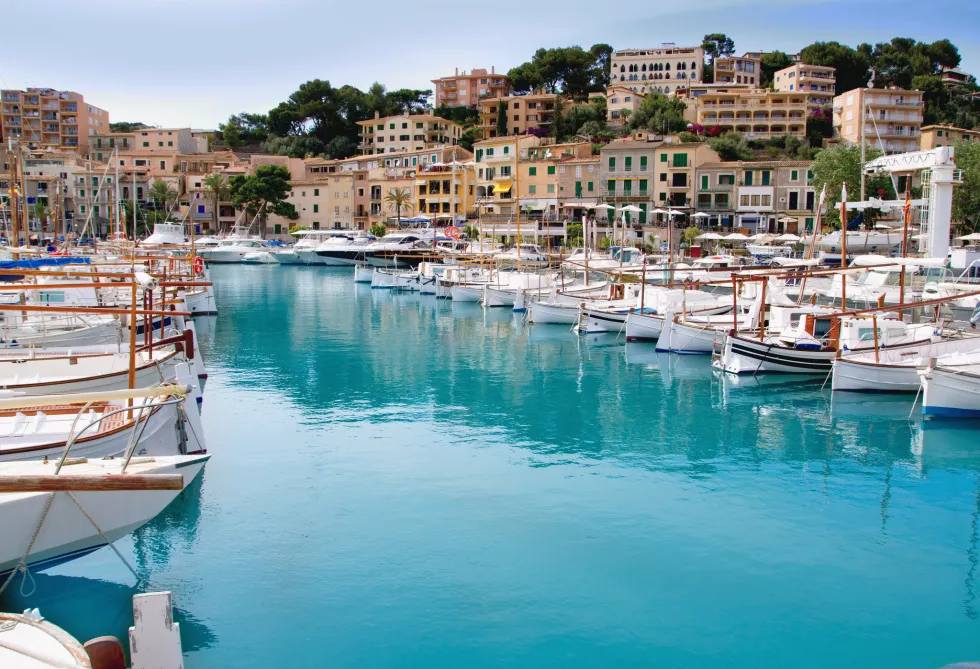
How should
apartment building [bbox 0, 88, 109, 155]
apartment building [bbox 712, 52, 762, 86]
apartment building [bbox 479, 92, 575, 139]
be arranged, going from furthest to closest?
apartment building [bbox 712, 52, 762, 86]
apartment building [bbox 0, 88, 109, 155]
apartment building [bbox 479, 92, 575, 139]

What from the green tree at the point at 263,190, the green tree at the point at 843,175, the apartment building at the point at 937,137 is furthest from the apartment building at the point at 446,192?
the apartment building at the point at 937,137

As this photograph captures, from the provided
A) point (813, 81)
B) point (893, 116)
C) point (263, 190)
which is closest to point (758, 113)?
point (893, 116)

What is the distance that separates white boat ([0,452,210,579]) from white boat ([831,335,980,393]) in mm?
19295

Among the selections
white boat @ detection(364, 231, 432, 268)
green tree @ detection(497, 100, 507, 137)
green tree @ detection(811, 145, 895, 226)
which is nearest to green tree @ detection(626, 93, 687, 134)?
green tree @ detection(497, 100, 507, 137)

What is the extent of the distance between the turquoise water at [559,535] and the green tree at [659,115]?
7590 centimetres

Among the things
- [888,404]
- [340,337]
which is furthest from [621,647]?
[340,337]

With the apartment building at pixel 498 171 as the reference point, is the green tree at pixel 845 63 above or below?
Answer: above

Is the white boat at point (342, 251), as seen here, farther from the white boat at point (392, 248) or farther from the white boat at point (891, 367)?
the white boat at point (891, 367)

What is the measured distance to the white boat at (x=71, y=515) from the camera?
32.6 feet

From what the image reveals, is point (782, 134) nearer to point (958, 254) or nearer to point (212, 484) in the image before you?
point (958, 254)

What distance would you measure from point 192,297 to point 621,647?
3630cm

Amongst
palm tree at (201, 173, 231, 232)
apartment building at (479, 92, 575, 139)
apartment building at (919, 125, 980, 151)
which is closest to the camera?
apartment building at (919, 125, 980, 151)

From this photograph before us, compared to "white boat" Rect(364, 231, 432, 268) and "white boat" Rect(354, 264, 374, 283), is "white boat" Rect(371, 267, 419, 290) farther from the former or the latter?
"white boat" Rect(364, 231, 432, 268)

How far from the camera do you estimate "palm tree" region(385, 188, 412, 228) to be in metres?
95.4
